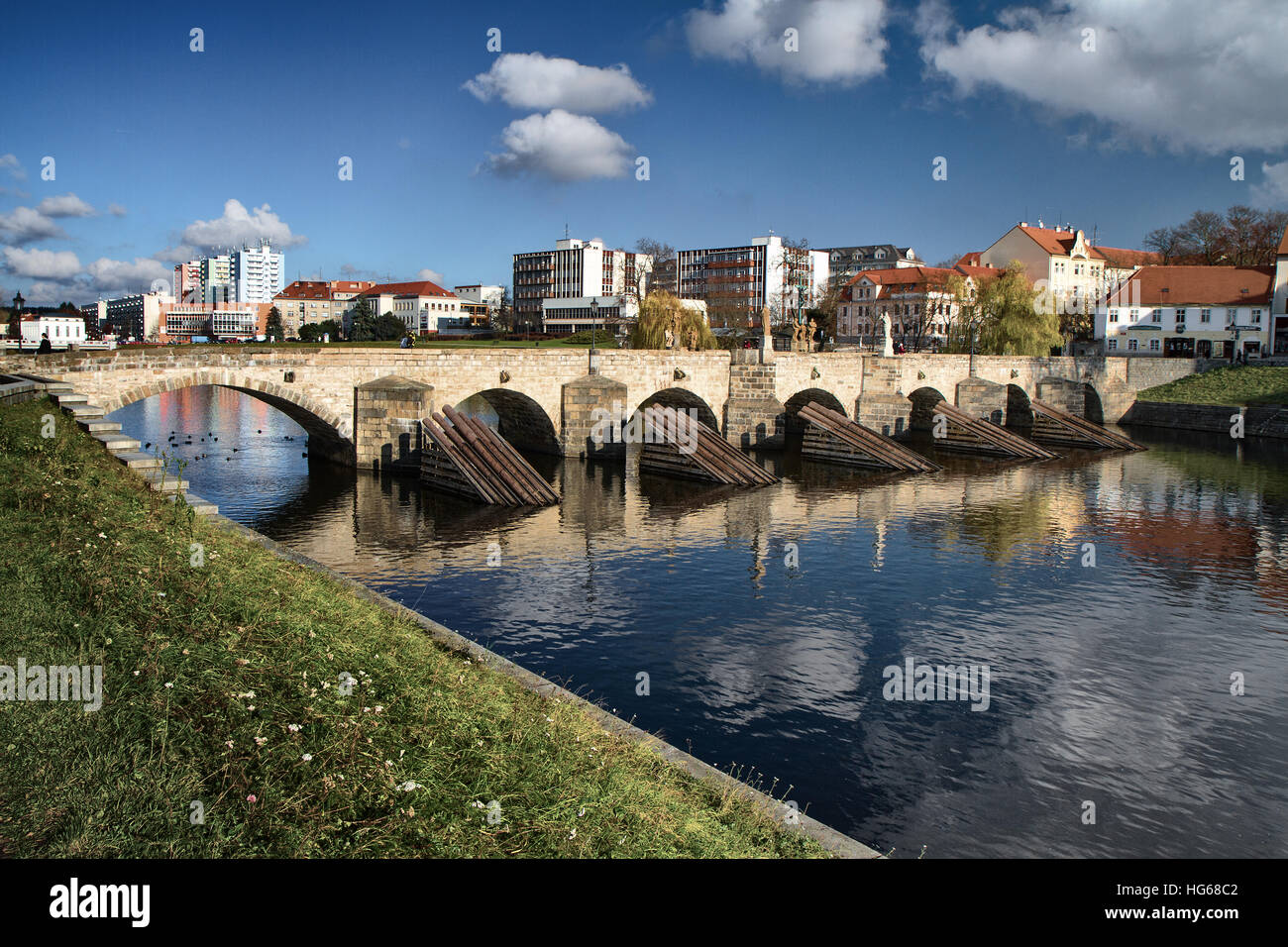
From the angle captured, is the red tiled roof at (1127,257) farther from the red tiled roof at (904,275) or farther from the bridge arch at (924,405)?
the bridge arch at (924,405)

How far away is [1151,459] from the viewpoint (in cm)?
4272

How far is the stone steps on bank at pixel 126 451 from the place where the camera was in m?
15.4

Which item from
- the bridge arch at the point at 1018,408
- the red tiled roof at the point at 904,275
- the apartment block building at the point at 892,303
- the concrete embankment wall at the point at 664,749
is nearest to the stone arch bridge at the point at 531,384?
the bridge arch at the point at 1018,408

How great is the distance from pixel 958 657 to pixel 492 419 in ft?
139

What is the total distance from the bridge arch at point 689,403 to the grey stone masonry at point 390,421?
42.1ft

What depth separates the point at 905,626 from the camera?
1652 cm

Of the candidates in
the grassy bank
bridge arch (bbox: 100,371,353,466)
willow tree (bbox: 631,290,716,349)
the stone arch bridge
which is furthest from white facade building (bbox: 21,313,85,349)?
the grassy bank

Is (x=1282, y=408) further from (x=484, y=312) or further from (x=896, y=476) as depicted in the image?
(x=484, y=312)

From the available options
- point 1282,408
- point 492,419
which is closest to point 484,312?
point 492,419

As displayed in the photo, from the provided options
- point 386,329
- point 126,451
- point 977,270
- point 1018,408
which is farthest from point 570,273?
point 126,451

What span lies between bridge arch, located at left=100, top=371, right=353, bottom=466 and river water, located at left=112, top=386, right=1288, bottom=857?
4.56 ft

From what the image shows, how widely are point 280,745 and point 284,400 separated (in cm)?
2554
